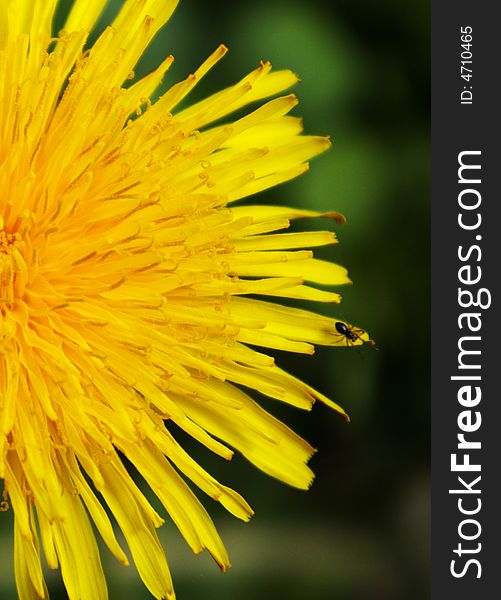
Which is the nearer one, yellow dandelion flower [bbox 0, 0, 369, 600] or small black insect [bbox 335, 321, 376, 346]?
yellow dandelion flower [bbox 0, 0, 369, 600]

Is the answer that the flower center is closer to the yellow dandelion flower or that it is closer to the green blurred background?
the yellow dandelion flower

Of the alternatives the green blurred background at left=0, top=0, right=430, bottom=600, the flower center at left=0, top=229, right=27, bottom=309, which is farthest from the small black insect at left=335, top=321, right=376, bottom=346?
the flower center at left=0, top=229, right=27, bottom=309

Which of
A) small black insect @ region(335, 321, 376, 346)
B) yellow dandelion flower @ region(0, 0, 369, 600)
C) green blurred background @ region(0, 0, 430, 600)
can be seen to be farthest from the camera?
green blurred background @ region(0, 0, 430, 600)

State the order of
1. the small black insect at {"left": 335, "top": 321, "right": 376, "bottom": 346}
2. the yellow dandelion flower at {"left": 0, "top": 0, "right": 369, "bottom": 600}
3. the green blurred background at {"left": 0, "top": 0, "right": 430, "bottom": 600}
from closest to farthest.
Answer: the yellow dandelion flower at {"left": 0, "top": 0, "right": 369, "bottom": 600}, the small black insect at {"left": 335, "top": 321, "right": 376, "bottom": 346}, the green blurred background at {"left": 0, "top": 0, "right": 430, "bottom": 600}

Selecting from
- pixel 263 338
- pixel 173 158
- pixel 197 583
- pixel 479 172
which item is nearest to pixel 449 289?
pixel 479 172

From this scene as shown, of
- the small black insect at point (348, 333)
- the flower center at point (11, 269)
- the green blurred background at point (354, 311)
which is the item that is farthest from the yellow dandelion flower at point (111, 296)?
the green blurred background at point (354, 311)

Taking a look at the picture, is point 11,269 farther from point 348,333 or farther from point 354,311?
point 354,311

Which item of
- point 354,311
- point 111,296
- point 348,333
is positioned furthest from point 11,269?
point 354,311
